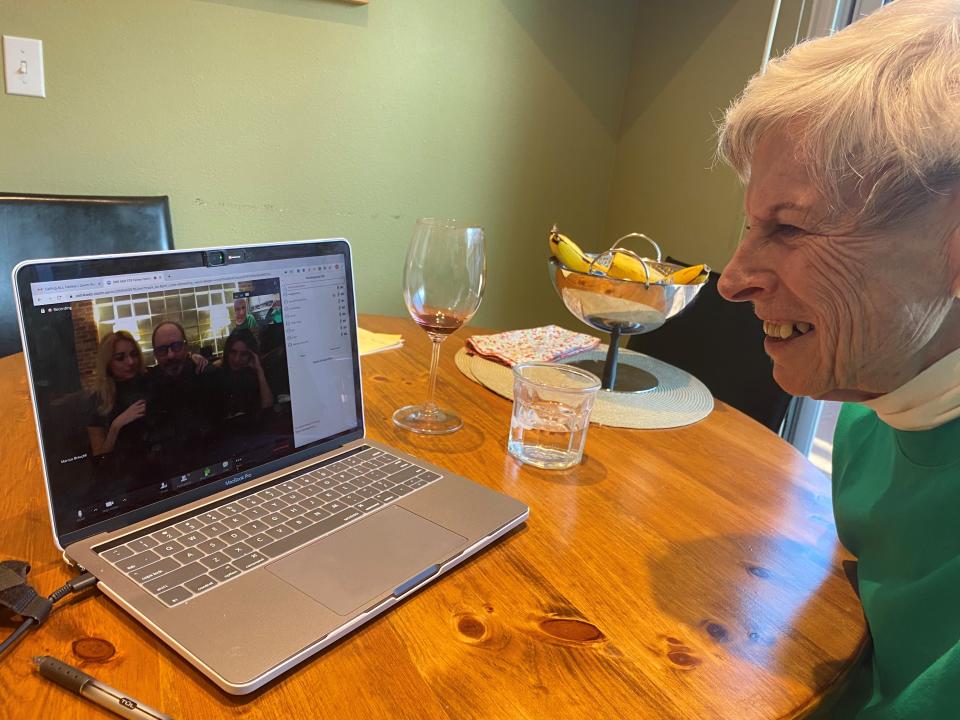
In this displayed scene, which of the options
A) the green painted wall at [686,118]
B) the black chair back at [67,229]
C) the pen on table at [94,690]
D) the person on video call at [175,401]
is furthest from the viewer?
the green painted wall at [686,118]

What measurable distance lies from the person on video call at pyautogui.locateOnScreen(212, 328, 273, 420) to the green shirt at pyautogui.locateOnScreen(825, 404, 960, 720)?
65 centimetres

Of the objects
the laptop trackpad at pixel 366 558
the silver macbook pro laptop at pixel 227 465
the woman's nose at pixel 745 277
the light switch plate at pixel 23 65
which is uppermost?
the light switch plate at pixel 23 65

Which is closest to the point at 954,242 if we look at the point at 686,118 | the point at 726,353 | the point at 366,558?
the point at 366,558

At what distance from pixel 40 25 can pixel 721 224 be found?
200 centimetres

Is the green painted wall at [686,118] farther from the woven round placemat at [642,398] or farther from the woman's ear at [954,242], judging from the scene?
the woman's ear at [954,242]

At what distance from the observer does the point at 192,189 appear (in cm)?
197

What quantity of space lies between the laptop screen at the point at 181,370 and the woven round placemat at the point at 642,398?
429mm

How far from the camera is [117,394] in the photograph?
2.02 ft

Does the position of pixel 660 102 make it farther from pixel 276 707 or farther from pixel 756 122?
pixel 276 707

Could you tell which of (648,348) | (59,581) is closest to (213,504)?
(59,581)

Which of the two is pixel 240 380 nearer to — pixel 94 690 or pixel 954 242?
pixel 94 690

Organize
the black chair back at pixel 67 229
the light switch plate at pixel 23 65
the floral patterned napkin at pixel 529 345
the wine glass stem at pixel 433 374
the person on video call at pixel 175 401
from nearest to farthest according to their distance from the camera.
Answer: the person on video call at pixel 175 401 < the wine glass stem at pixel 433 374 < the floral patterned napkin at pixel 529 345 < the black chair back at pixel 67 229 < the light switch plate at pixel 23 65

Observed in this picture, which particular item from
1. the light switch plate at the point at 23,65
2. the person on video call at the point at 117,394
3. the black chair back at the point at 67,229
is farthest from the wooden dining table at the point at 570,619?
the light switch plate at the point at 23,65

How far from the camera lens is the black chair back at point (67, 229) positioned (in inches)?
57.1
